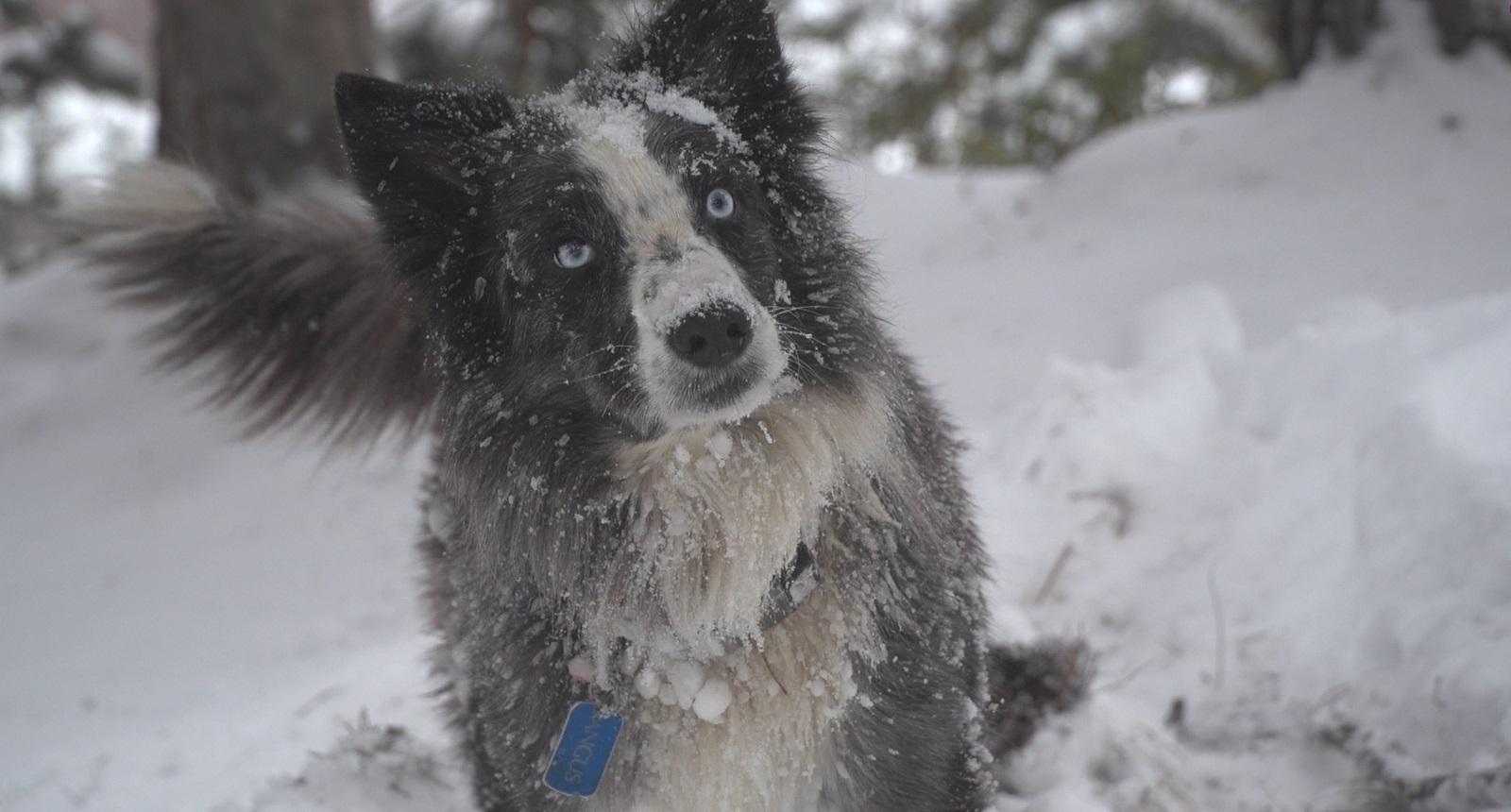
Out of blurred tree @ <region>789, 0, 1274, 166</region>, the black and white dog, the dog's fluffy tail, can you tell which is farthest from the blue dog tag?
blurred tree @ <region>789, 0, 1274, 166</region>

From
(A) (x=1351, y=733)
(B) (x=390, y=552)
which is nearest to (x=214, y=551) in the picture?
(B) (x=390, y=552)

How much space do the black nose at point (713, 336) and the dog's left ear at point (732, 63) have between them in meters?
0.64

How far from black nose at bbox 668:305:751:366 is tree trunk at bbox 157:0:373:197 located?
510 centimetres

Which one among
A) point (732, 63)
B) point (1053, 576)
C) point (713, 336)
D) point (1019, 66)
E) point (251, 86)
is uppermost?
point (251, 86)

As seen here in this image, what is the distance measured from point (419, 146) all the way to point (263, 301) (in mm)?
1009

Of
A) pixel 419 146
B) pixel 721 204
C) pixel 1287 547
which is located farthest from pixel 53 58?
pixel 1287 547

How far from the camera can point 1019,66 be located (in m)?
8.10

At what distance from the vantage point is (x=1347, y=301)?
14.4ft

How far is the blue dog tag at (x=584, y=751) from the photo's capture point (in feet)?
6.56

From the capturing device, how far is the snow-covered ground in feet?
8.91

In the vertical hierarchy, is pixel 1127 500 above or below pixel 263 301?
below

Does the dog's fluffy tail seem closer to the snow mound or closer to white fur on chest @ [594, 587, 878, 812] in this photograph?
white fur on chest @ [594, 587, 878, 812]

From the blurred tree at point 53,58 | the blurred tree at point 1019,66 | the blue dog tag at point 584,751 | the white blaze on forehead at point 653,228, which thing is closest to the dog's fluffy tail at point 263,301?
the white blaze on forehead at point 653,228

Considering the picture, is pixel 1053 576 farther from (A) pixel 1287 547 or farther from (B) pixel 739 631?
(B) pixel 739 631
